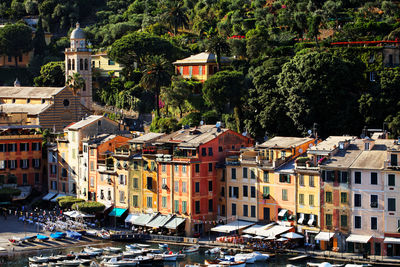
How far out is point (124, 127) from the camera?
124875 mm

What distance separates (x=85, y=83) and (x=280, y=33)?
3423 centimetres

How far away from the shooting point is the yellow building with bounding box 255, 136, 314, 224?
94812mm

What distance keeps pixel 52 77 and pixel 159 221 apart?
6999 cm

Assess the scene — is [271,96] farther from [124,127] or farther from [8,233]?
[8,233]

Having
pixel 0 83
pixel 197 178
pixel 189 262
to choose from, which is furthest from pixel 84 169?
pixel 0 83

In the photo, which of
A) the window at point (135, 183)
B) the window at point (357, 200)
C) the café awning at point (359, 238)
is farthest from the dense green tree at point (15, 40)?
the café awning at point (359, 238)

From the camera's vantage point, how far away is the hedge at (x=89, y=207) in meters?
106

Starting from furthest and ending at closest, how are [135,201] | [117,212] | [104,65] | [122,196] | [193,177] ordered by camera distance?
1. [104,65]
2. [122,196]
3. [117,212]
4. [135,201]
5. [193,177]

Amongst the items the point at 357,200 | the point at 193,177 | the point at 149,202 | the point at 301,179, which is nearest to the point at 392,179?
the point at 357,200

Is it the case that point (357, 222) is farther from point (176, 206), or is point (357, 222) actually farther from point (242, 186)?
point (176, 206)

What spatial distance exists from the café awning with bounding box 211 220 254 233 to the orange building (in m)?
33.9

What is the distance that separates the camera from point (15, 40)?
178000 millimetres

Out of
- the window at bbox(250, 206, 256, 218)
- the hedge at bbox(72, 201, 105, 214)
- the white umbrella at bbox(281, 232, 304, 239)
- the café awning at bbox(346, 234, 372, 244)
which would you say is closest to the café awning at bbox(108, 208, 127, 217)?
the hedge at bbox(72, 201, 105, 214)

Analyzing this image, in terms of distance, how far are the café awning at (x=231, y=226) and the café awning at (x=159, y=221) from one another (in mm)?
5886
